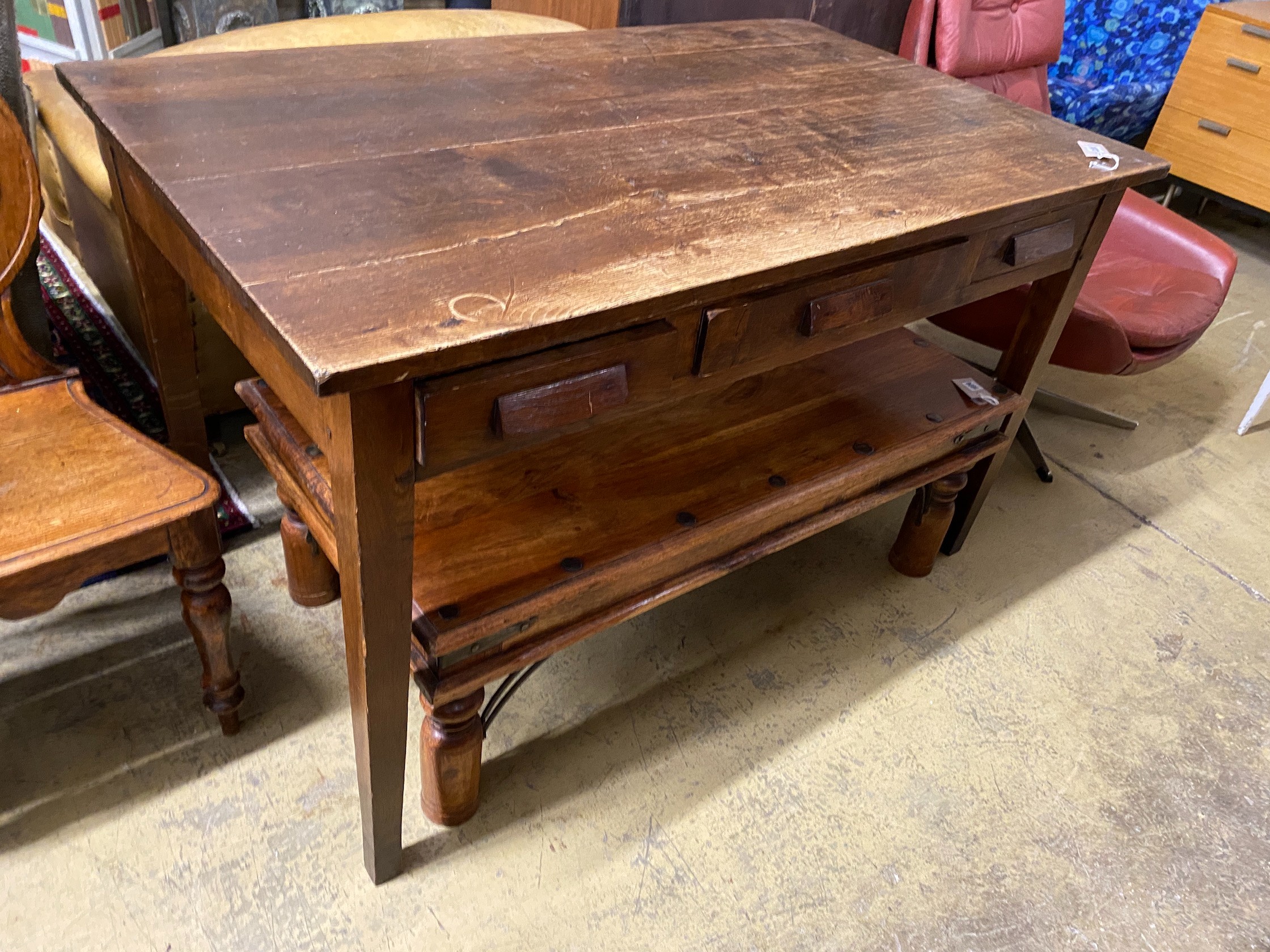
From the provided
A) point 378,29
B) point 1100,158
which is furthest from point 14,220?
point 1100,158

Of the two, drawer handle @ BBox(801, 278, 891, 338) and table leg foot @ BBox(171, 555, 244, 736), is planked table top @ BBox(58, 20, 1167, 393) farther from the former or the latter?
table leg foot @ BBox(171, 555, 244, 736)

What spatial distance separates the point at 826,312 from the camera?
1.07 metres

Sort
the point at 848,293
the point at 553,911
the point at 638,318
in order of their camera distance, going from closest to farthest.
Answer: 1. the point at 638,318
2. the point at 848,293
3. the point at 553,911

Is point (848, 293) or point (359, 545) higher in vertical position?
point (848, 293)

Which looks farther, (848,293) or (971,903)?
(971,903)

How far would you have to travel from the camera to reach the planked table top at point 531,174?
832mm

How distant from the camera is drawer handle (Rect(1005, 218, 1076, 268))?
1271 millimetres

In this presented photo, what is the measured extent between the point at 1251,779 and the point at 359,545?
1491 millimetres

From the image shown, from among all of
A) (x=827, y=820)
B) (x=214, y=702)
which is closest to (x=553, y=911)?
(x=827, y=820)

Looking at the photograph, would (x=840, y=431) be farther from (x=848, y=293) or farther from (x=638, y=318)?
(x=638, y=318)

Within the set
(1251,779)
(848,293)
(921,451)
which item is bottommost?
(1251,779)

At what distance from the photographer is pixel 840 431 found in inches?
57.2

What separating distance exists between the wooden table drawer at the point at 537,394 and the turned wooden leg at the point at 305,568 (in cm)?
66

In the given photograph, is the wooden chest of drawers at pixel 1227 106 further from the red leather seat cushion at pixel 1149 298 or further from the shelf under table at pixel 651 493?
the shelf under table at pixel 651 493
